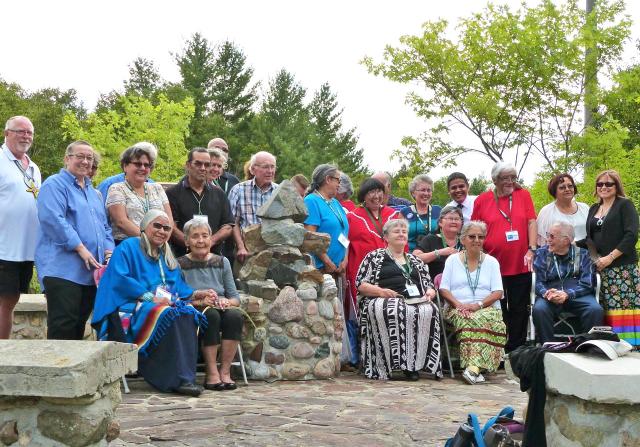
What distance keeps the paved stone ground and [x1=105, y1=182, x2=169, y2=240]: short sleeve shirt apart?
1328 millimetres

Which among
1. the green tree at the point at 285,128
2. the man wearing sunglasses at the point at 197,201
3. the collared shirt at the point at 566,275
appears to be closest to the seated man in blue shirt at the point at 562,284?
the collared shirt at the point at 566,275

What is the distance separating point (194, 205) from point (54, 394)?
12.8 feet

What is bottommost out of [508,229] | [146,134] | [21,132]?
[508,229]

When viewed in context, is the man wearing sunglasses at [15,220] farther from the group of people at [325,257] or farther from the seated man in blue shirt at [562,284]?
the seated man in blue shirt at [562,284]

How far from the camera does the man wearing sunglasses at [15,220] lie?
602 cm

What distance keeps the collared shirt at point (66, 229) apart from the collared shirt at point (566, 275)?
4017 mm

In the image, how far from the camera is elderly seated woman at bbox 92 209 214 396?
611 centimetres

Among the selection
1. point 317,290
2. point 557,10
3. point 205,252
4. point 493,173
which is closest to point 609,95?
point 557,10

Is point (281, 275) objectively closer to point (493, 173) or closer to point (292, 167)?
point (493, 173)

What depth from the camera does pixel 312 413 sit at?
18.1ft

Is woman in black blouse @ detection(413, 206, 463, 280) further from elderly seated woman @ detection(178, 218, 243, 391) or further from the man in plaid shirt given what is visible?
elderly seated woman @ detection(178, 218, 243, 391)

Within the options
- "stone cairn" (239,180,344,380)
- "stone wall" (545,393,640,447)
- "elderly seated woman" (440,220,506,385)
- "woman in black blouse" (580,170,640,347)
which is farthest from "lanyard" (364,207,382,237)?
"stone wall" (545,393,640,447)

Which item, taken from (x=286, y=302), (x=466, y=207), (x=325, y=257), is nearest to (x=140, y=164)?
(x=286, y=302)

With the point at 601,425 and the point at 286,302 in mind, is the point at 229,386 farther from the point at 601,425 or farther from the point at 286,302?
the point at 601,425
